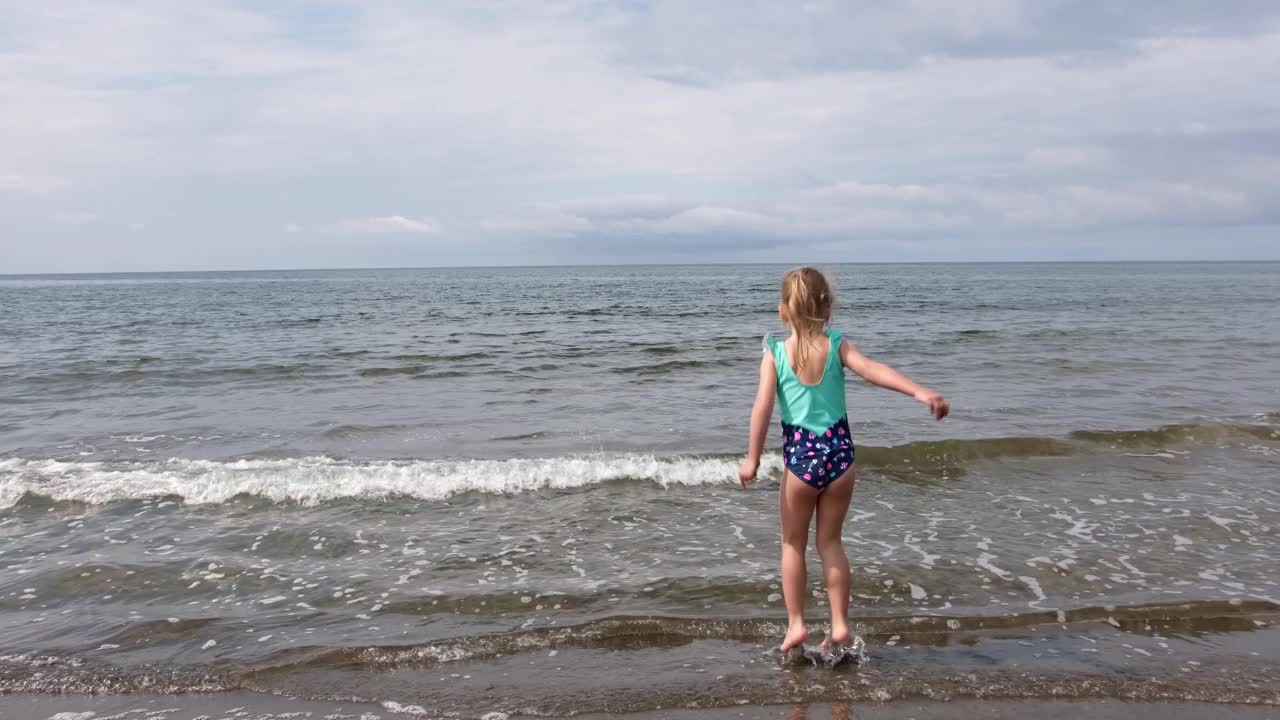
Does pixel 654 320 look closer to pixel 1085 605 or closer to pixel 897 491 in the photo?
pixel 897 491

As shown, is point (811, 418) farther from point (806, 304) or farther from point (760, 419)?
point (806, 304)

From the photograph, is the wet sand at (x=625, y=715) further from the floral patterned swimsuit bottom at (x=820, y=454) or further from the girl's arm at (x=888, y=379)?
the girl's arm at (x=888, y=379)

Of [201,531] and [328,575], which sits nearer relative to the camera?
[328,575]

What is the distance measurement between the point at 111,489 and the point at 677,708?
297 inches

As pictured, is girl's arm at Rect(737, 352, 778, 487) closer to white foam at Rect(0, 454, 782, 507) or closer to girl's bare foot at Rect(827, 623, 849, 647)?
girl's bare foot at Rect(827, 623, 849, 647)

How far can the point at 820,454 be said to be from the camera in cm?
430

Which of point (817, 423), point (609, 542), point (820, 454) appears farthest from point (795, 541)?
point (609, 542)

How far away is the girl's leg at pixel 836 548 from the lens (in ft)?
14.3

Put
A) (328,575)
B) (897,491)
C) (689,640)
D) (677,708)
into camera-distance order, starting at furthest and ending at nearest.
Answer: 1. (897,491)
2. (328,575)
3. (689,640)
4. (677,708)

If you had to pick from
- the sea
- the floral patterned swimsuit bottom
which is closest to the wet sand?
the sea

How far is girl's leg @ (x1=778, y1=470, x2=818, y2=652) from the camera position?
14.4 ft

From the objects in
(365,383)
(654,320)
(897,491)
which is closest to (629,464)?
(897,491)

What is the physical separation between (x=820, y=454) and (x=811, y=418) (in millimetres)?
200

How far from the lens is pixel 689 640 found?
16.4ft
